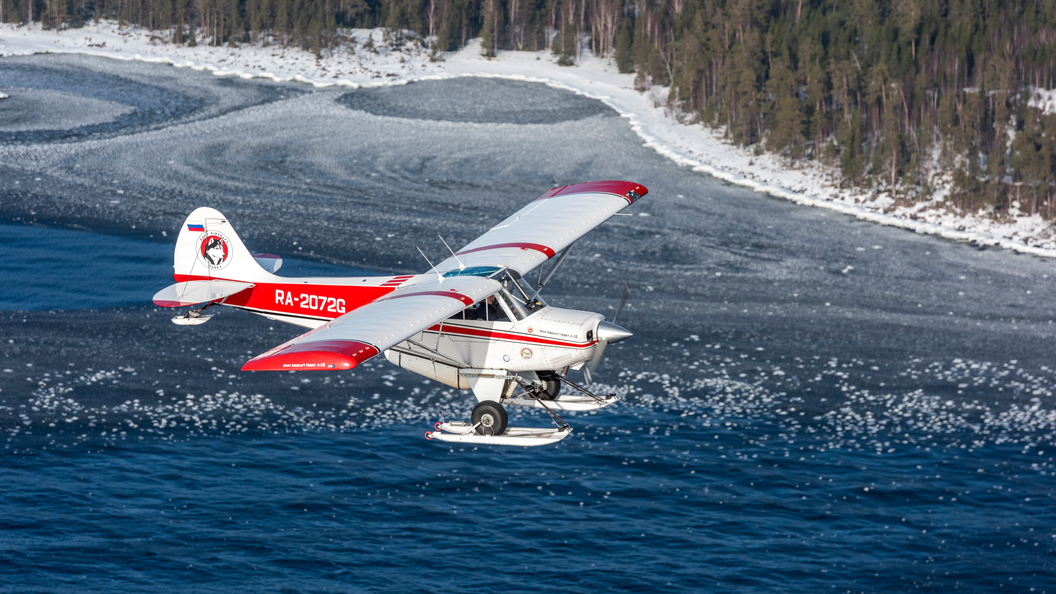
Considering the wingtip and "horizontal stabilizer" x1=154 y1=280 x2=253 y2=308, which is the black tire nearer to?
the wingtip

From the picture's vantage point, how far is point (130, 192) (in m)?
62.5

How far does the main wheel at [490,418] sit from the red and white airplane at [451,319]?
0.03m

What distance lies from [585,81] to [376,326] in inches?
3048

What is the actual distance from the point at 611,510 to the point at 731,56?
5747 cm

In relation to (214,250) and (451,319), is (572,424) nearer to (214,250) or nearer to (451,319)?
(451,319)

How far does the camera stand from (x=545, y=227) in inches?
1222

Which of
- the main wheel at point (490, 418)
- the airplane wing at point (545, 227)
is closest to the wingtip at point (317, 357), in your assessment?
the main wheel at point (490, 418)

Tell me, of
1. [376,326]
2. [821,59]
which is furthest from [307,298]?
[821,59]

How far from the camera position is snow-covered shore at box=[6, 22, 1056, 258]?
61.3 metres

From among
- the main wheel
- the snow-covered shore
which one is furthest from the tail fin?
the snow-covered shore

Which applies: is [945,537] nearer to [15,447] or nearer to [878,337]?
[878,337]

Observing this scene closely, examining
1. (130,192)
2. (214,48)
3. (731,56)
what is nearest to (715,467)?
(130,192)

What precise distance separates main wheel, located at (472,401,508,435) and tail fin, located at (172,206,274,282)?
25.8 ft

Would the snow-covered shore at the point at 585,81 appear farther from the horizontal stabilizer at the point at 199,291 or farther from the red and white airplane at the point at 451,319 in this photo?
the horizontal stabilizer at the point at 199,291
